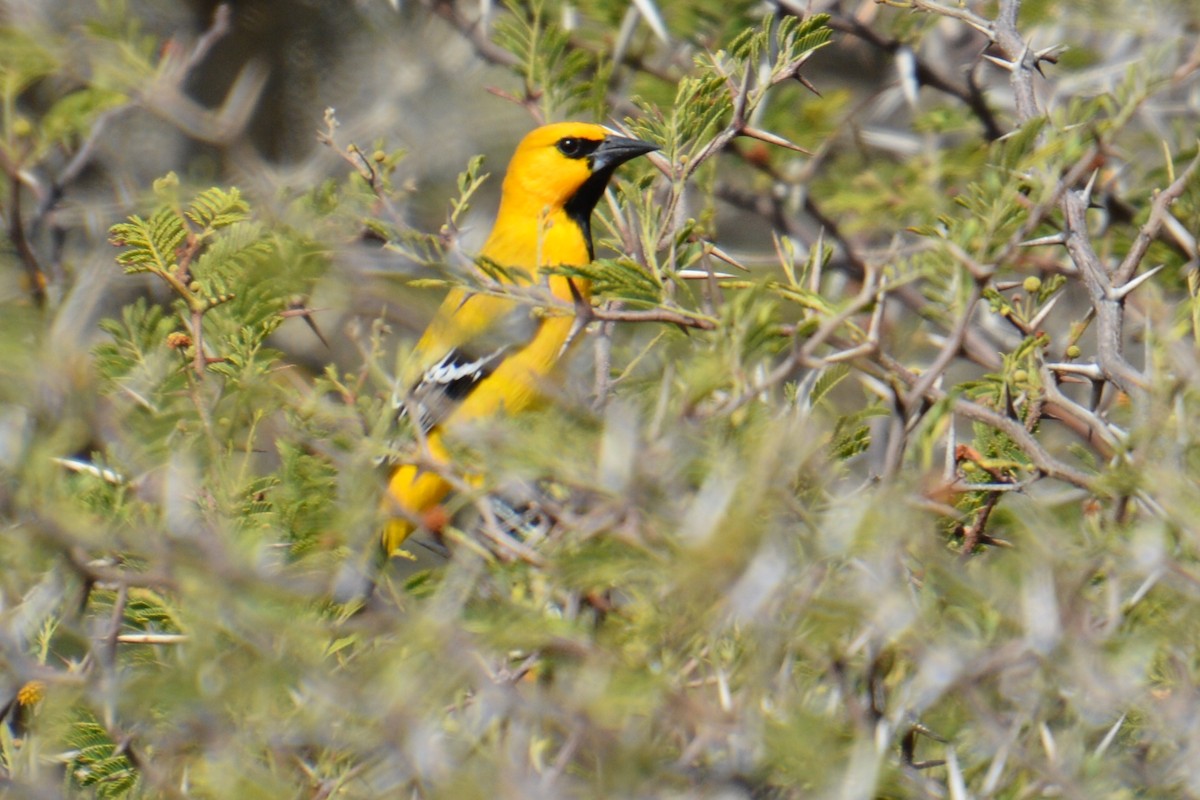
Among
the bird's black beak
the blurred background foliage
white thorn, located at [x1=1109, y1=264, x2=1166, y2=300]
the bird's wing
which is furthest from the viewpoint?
the bird's black beak

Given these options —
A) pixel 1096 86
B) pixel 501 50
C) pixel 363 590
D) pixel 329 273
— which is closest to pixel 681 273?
pixel 329 273

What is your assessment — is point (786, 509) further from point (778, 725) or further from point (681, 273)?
point (681, 273)

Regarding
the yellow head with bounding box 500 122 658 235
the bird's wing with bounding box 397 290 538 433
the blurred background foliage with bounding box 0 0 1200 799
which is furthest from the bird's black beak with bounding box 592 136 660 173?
the blurred background foliage with bounding box 0 0 1200 799

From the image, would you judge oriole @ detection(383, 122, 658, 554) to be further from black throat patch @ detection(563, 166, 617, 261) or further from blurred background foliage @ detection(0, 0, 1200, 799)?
blurred background foliage @ detection(0, 0, 1200, 799)

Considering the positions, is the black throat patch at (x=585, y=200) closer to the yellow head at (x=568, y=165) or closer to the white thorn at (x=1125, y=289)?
the yellow head at (x=568, y=165)

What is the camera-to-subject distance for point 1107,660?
1347 mm

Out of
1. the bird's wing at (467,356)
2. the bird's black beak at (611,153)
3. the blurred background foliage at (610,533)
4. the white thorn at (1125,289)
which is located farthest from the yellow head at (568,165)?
the white thorn at (1125,289)

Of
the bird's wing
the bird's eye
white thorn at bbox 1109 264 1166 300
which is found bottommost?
the bird's wing

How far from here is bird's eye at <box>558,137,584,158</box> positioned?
4539 millimetres

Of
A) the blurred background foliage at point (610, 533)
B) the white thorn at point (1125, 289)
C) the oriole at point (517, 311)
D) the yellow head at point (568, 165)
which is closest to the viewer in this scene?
the blurred background foliage at point (610, 533)

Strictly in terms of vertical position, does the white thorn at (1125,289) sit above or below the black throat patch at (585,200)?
above

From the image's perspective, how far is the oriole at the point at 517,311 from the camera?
11.1 feet

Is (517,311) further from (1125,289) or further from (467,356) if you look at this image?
(1125,289)

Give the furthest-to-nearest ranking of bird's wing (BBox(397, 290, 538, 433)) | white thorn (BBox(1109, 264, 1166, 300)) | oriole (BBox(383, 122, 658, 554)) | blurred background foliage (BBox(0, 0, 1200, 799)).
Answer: bird's wing (BBox(397, 290, 538, 433))
oriole (BBox(383, 122, 658, 554))
white thorn (BBox(1109, 264, 1166, 300))
blurred background foliage (BBox(0, 0, 1200, 799))
